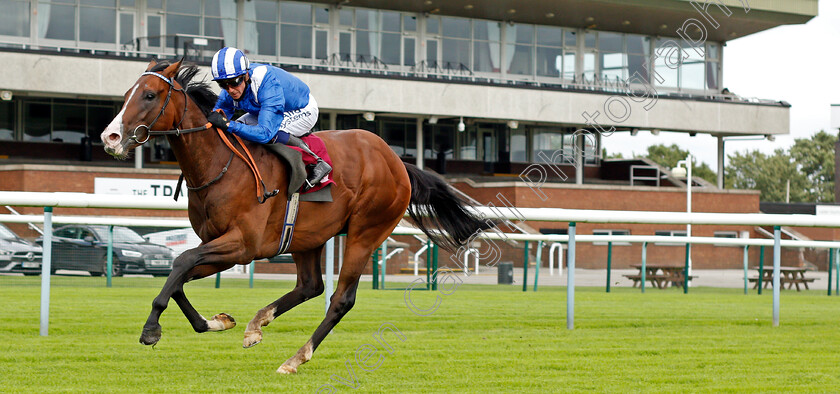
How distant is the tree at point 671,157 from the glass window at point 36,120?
2028 inches

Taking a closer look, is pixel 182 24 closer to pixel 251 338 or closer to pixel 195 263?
pixel 251 338

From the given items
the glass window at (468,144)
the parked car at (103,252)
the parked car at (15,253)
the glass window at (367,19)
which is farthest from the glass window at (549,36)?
the parked car at (15,253)

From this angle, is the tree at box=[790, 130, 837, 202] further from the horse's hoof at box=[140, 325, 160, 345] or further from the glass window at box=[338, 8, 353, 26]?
the horse's hoof at box=[140, 325, 160, 345]

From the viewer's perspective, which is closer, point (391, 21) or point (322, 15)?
point (322, 15)

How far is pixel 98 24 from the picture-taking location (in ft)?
90.1

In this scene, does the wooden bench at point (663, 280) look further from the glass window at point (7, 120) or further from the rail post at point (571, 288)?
the glass window at point (7, 120)

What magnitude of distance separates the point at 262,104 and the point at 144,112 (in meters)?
0.68

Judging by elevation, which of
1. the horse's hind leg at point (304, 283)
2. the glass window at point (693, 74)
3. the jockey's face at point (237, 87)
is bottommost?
the horse's hind leg at point (304, 283)

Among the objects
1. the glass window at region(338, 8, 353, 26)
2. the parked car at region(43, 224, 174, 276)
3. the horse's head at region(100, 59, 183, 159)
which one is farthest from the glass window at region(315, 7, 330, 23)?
the horse's head at region(100, 59, 183, 159)

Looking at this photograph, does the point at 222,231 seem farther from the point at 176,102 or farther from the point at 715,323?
the point at 715,323

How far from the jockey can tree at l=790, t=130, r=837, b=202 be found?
6685 centimetres

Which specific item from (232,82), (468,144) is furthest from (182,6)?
(232,82)

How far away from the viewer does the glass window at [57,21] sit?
87.8ft

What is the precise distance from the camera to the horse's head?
14.6 feet
